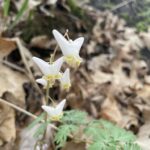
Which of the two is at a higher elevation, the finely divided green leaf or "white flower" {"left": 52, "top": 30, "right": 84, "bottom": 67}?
"white flower" {"left": 52, "top": 30, "right": 84, "bottom": 67}

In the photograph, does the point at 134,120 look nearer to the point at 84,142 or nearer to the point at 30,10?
the point at 84,142

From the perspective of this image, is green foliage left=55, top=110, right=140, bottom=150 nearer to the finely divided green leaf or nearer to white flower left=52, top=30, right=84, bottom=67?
the finely divided green leaf

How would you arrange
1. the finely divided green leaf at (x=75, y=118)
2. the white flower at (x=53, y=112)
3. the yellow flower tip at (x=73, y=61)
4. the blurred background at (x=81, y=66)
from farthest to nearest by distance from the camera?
the blurred background at (x=81, y=66)
the finely divided green leaf at (x=75, y=118)
the white flower at (x=53, y=112)
the yellow flower tip at (x=73, y=61)

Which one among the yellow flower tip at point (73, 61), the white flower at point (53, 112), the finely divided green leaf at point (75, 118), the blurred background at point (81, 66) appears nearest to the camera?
the yellow flower tip at point (73, 61)

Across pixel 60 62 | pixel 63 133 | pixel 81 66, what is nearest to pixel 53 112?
pixel 63 133

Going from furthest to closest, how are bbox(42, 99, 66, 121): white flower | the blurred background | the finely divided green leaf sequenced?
the blurred background
the finely divided green leaf
bbox(42, 99, 66, 121): white flower

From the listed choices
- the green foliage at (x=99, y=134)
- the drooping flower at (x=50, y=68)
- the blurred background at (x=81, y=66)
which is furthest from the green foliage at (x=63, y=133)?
the blurred background at (x=81, y=66)

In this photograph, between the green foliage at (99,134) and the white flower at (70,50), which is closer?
the white flower at (70,50)

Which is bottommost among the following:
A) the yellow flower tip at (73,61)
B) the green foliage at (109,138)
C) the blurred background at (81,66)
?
the blurred background at (81,66)

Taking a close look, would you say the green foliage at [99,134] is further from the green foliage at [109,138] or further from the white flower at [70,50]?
the white flower at [70,50]

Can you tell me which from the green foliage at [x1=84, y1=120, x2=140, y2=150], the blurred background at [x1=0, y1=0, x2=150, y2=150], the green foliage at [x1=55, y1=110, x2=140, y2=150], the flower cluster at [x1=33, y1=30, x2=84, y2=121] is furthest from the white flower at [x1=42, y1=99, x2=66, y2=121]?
the blurred background at [x1=0, y1=0, x2=150, y2=150]
